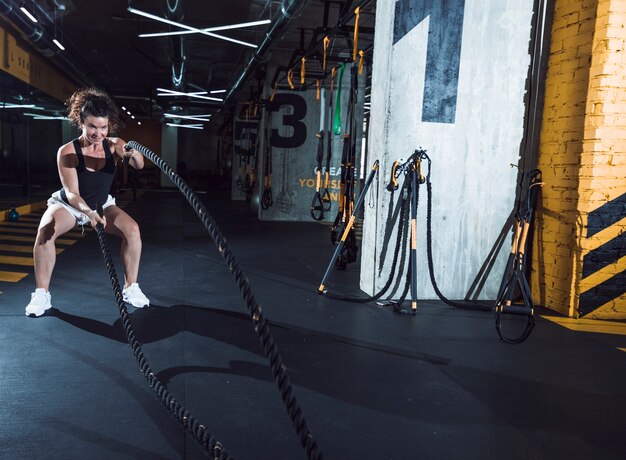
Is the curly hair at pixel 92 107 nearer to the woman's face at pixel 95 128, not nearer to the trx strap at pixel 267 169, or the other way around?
the woman's face at pixel 95 128

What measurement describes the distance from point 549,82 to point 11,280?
5.09 m

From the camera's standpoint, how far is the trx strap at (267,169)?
11.5 metres

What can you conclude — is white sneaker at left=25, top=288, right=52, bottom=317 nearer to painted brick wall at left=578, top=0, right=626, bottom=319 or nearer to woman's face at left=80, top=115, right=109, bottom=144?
woman's face at left=80, top=115, right=109, bottom=144

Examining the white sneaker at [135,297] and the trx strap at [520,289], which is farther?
the white sneaker at [135,297]

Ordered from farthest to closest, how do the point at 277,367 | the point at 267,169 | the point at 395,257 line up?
1. the point at 267,169
2. the point at 395,257
3. the point at 277,367

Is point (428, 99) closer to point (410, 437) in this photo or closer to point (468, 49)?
point (468, 49)

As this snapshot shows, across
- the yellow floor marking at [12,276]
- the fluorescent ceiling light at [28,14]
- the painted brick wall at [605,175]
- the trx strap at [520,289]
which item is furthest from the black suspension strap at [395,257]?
the fluorescent ceiling light at [28,14]

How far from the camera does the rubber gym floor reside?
2271 millimetres

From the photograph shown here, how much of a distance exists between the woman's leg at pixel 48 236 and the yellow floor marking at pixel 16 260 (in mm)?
2221

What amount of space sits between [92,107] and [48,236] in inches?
40.4

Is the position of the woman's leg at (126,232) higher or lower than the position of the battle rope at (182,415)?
higher

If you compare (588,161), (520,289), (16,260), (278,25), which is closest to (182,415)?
(520,289)

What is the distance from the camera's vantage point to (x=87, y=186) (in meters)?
3.96

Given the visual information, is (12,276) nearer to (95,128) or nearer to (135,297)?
(135,297)
